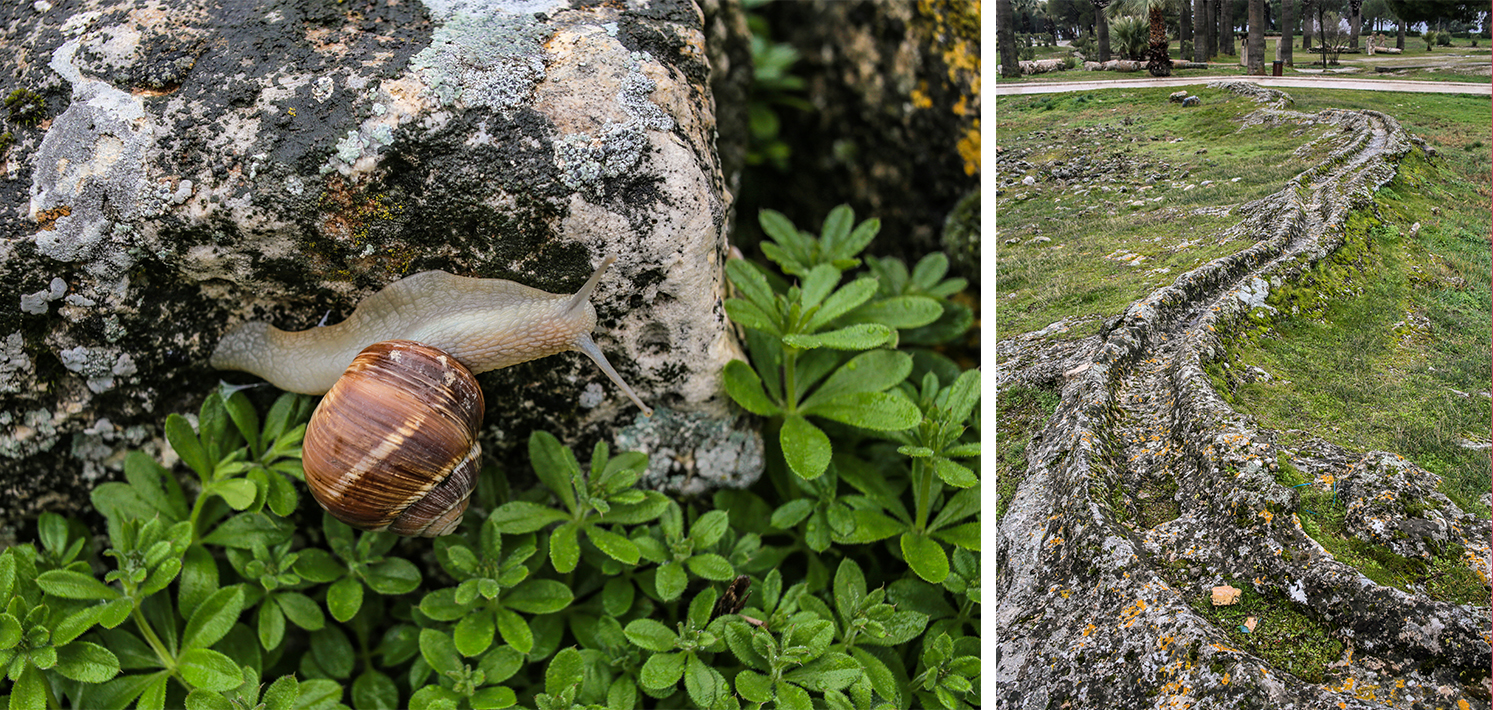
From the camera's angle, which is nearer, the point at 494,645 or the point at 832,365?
the point at 494,645

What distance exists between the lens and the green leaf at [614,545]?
2094mm

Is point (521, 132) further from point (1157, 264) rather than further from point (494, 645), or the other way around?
point (1157, 264)

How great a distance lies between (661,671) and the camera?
196 centimetres

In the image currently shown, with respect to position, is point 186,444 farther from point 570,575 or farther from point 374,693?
point 570,575

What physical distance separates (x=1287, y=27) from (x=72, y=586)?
2.77 meters

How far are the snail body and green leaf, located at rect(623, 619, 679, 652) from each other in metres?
0.61

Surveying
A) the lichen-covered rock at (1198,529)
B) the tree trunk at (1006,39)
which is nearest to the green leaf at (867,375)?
the lichen-covered rock at (1198,529)

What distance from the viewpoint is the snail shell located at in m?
1.90

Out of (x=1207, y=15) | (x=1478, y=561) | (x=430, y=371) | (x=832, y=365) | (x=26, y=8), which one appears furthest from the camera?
Result: (x=832, y=365)

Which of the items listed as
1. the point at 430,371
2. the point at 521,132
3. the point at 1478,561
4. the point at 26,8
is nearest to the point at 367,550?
the point at 430,371

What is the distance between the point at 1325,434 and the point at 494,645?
1.82 meters

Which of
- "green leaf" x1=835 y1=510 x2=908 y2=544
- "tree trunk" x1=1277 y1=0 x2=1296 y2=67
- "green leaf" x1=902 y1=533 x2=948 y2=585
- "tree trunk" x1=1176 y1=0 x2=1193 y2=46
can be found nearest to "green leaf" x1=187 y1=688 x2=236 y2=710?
"green leaf" x1=835 y1=510 x2=908 y2=544

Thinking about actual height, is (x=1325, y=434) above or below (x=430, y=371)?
below

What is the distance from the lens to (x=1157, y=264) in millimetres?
1676
